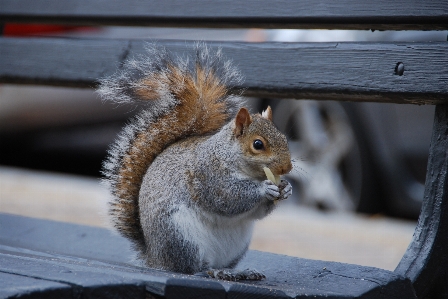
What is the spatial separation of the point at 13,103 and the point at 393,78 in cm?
375

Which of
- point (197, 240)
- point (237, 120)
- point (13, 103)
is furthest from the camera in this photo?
point (13, 103)

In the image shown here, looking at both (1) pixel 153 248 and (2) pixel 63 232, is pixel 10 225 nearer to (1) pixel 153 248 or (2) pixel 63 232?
(2) pixel 63 232

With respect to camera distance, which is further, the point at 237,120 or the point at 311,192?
the point at 311,192

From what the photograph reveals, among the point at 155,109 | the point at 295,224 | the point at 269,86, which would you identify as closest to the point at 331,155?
the point at 295,224

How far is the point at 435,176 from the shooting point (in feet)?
5.05

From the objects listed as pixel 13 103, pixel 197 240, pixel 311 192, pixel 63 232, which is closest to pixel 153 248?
pixel 197 240

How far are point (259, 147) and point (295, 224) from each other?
76.1 inches

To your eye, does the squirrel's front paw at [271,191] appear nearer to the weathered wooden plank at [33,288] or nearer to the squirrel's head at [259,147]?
the squirrel's head at [259,147]

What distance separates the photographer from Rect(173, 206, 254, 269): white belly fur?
4.95 ft

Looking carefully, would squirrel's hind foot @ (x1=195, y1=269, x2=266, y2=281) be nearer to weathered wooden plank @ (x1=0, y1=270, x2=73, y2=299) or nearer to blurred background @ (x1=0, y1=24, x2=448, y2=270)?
weathered wooden plank @ (x1=0, y1=270, x2=73, y2=299)

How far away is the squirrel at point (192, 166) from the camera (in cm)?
152

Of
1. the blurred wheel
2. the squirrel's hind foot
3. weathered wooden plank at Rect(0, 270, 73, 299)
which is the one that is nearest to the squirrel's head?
the squirrel's hind foot

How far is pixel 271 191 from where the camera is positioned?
1505 millimetres

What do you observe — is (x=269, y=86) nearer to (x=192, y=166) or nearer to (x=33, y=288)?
(x=192, y=166)
